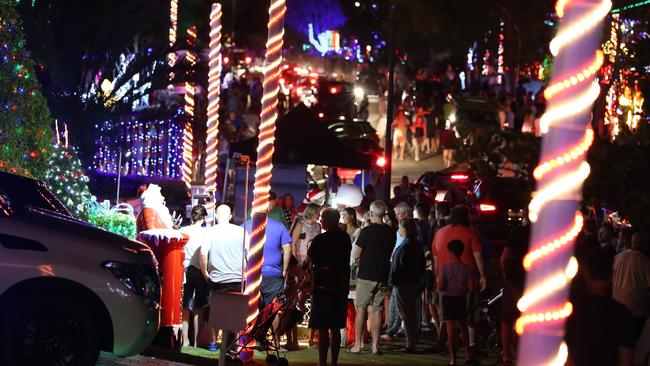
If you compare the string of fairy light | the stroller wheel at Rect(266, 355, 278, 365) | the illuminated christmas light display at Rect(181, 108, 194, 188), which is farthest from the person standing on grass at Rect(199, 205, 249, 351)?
the illuminated christmas light display at Rect(181, 108, 194, 188)

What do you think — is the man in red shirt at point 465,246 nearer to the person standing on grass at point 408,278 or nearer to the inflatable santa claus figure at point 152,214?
the person standing on grass at point 408,278

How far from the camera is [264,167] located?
12.9 meters

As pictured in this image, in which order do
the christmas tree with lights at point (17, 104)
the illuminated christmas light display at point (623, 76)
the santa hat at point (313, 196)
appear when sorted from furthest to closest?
the santa hat at point (313, 196) → the christmas tree with lights at point (17, 104) → the illuminated christmas light display at point (623, 76)

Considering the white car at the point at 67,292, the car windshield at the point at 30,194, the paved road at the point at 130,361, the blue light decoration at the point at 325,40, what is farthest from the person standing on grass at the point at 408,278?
the blue light decoration at the point at 325,40

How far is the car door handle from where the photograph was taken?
9.37 metres

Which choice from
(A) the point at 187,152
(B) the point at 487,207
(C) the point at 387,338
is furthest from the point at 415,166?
(C) the point at 387,338

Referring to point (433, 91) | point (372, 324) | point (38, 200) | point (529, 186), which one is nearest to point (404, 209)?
point (372, 324)

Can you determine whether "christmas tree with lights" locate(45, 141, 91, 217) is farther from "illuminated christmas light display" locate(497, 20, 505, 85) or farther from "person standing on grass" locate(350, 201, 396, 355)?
"illuminated christmas light display" locate(497, 20, 505, 85)

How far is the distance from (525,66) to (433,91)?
23.7 ft

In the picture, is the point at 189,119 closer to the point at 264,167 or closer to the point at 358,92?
the point at 264,167

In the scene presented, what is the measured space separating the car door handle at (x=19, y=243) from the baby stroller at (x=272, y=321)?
11.5ft

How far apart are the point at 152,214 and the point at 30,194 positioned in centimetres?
331

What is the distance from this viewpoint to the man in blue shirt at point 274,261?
45.7 ft

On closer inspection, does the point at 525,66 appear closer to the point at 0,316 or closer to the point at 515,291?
the point at 515,291
